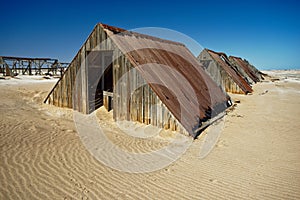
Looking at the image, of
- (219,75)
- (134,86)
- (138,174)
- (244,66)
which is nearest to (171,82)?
(134,86)

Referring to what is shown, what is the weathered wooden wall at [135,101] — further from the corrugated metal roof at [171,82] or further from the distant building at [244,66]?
the distant building at [244,66]

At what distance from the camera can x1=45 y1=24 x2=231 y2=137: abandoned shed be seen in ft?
22.7

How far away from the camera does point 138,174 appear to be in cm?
414

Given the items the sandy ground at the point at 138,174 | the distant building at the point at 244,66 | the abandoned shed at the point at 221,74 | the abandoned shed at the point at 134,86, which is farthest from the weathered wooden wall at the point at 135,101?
the distant building at the point at 244,66

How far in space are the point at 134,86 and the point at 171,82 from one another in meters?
1.78

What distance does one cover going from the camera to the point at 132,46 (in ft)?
27.6

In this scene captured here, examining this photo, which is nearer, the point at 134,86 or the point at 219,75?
the point at 134,86

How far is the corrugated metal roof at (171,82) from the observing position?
6.99 m

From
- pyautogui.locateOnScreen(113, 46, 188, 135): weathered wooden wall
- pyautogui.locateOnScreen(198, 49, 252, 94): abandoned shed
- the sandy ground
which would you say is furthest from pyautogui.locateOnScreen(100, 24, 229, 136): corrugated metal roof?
pyautogui.locateOnScreen(198, 49, 252, 94): abandoned shed

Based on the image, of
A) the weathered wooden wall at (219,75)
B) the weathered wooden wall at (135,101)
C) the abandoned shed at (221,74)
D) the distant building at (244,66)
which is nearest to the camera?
the weathered wooden wall at (135,101)

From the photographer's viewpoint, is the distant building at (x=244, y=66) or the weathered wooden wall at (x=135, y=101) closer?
the weathered wooden wall at (x=135, y=101)

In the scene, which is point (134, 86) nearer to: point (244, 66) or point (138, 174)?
point (138, 174)

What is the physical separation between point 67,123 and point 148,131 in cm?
297

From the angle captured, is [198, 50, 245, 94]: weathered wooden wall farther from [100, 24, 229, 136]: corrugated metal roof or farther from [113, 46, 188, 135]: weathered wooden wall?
[113, 46, 188, 135]: weathered wooden wall
